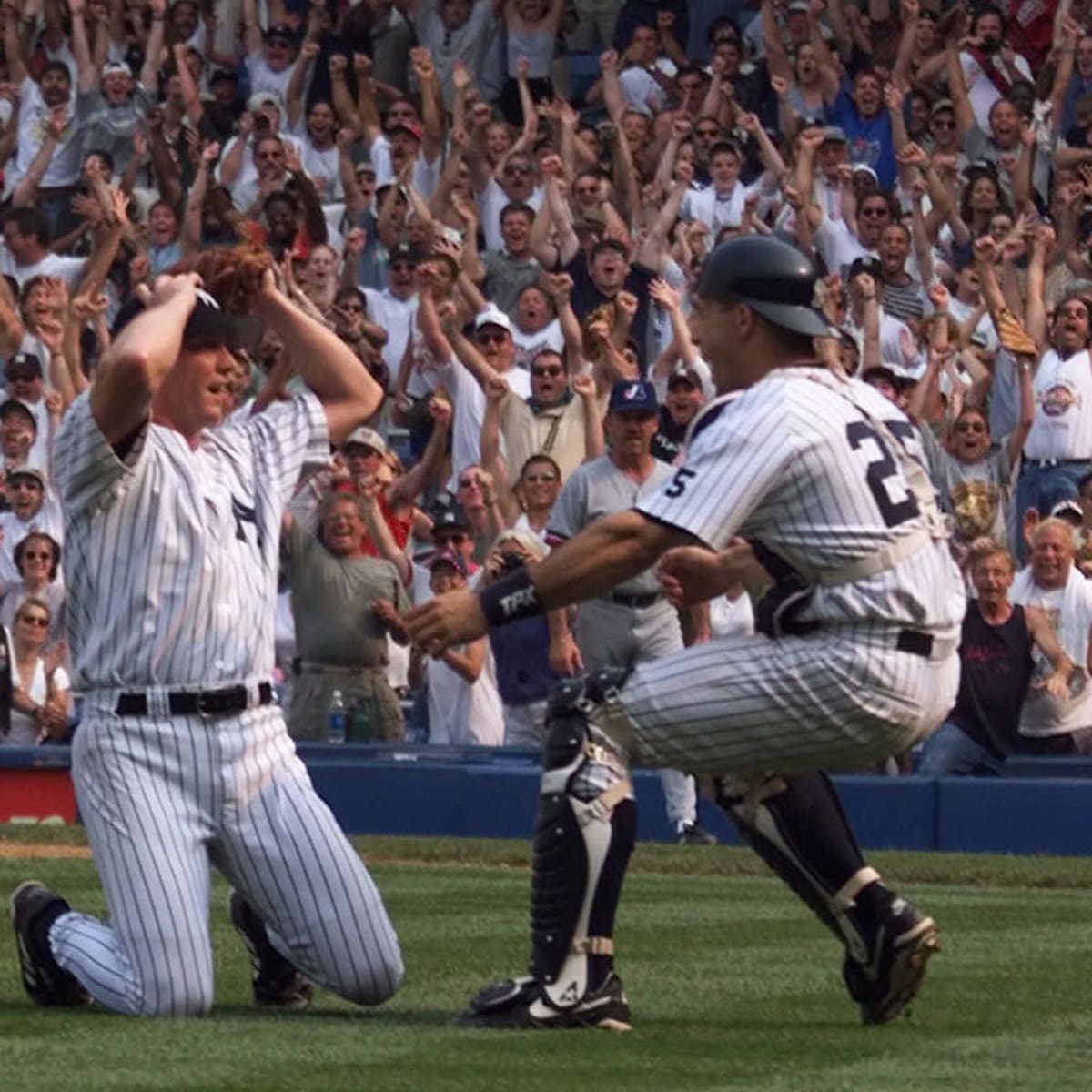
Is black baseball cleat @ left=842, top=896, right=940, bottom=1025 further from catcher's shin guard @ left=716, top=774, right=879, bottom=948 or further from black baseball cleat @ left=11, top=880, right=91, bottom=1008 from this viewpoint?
black baseball cleat @ left=11, top=880, right=91, bottom=1008

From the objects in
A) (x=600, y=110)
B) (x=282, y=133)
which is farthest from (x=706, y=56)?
(x=282, y=133)

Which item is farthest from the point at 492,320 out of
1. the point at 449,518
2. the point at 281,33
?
the point at 281,33

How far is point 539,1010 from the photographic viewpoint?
23.4ft

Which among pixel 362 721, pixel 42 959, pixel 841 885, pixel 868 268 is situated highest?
pixel 868 268

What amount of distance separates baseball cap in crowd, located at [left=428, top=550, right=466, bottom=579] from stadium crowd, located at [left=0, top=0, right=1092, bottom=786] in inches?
2.4

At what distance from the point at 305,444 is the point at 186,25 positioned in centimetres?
1653

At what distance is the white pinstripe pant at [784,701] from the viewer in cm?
703

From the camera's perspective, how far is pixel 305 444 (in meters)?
8.01

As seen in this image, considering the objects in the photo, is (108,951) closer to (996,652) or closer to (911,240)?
(996,652)

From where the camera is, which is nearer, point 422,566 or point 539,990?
point 539,990

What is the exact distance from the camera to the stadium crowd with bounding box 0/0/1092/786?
1590cm

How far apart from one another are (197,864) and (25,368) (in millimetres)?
11059

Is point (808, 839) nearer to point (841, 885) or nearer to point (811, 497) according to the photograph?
point (841, 885)

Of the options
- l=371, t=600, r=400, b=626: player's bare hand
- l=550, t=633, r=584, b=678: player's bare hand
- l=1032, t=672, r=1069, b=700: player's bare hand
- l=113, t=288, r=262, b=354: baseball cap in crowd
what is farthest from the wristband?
l=371, t=600, r=400, b=626: player's bare hand
